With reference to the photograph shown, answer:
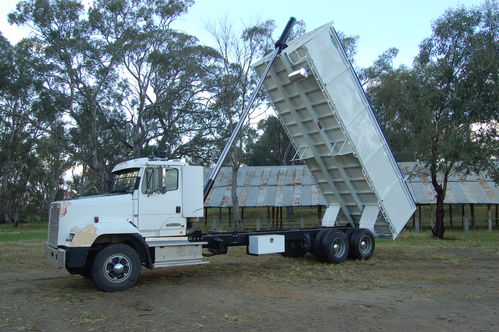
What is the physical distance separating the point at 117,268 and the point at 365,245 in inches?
282

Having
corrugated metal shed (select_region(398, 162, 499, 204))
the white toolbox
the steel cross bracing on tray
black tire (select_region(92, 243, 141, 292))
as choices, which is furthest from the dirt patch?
corrugated metal shed (select_region(398, 162, 499, 204))

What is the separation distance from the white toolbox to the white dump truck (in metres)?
0.02

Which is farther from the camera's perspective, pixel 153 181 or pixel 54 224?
pixel 153 181

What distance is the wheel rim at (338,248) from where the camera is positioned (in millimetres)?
12169

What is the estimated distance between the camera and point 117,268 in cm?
856

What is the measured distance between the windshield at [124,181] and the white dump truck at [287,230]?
2cm

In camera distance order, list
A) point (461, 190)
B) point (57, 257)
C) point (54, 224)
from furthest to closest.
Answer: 1. point (461, 190)
2. point (54, 224)
3. point (57, 257)

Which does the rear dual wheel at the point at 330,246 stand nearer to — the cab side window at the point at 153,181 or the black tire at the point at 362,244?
the black tire at the point at 362,244

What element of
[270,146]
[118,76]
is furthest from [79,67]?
[270,146]

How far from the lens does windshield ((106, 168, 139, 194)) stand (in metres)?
9.33

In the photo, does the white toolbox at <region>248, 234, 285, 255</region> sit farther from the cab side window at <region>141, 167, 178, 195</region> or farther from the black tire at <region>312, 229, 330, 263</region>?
the cab side window at <region>141, 167, 178, 195</region>

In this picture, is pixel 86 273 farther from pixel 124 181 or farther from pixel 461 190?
pixel 461 190

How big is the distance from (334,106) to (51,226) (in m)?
7.05

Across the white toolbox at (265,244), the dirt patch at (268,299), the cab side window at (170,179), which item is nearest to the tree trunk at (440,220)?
the dirt patch at (268,299)
